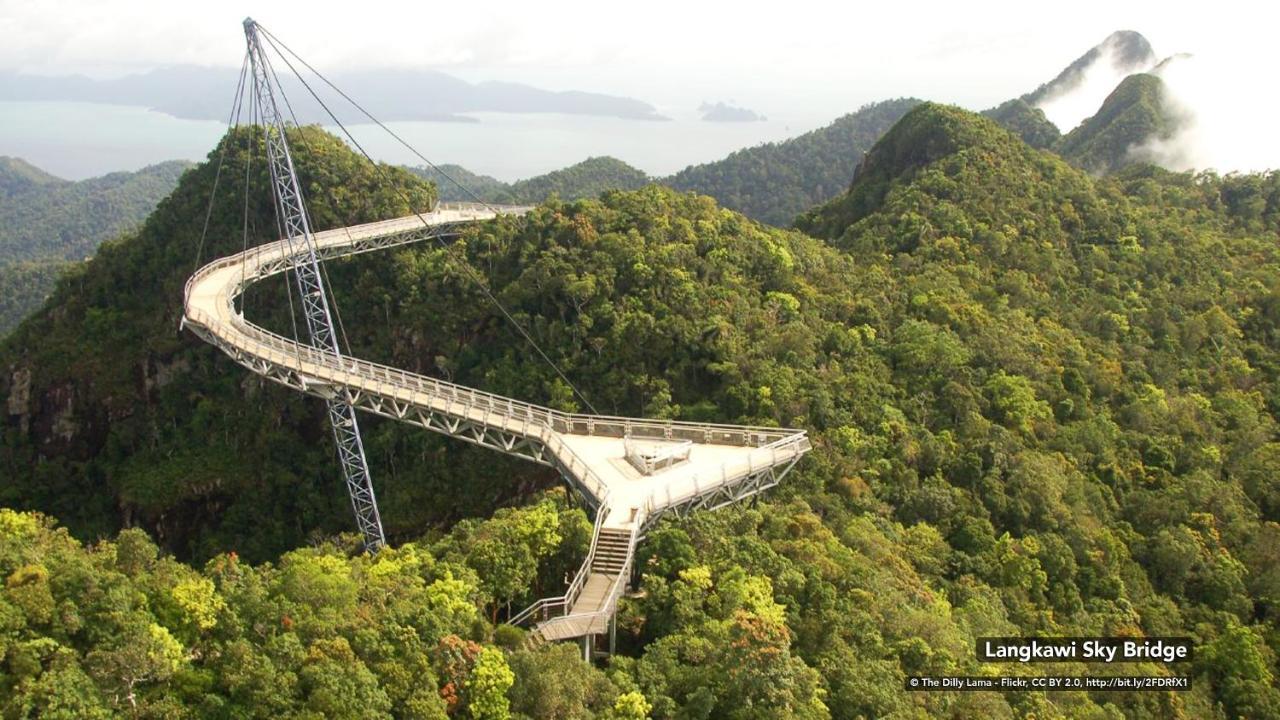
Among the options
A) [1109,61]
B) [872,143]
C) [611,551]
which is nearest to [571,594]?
[611,551]

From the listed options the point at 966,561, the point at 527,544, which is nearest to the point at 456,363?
the point at 527,544

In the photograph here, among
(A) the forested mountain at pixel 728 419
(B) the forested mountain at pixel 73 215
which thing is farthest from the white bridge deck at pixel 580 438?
(B) the forested mountain at pixel 73 215

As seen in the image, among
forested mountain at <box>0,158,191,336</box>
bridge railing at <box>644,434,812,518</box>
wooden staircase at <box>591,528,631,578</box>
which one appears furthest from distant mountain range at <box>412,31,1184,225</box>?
wooden staircase at <box>591,528,631,578</box>

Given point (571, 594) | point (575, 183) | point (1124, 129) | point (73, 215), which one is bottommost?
point (571, 594)

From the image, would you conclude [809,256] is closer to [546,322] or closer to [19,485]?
[546,322]

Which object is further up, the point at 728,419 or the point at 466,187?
the point at 466,187

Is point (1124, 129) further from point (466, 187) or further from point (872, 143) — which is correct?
point (466, 187)

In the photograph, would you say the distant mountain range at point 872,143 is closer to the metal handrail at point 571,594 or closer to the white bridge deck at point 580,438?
the white bridge deck at point 580,438
